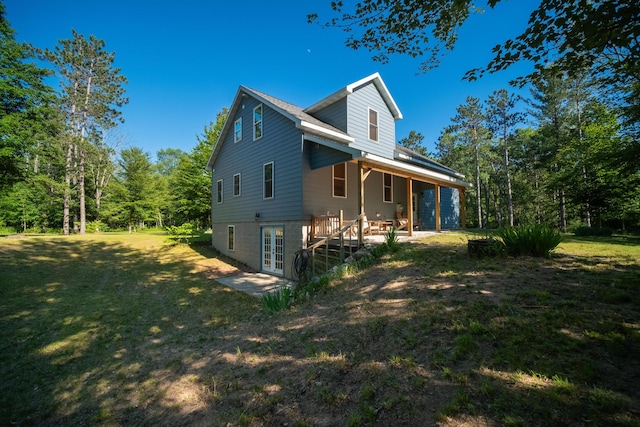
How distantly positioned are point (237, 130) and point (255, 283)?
8398mm

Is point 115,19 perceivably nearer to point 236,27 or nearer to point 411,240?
point 236,27

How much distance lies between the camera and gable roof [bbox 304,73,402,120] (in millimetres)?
11164

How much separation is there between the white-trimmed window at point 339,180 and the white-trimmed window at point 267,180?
2.78 meters

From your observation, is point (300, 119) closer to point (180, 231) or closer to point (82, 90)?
point (180, 231)

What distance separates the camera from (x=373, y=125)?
12.5m

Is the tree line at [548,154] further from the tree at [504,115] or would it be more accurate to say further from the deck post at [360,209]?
the deck post at [360,209]

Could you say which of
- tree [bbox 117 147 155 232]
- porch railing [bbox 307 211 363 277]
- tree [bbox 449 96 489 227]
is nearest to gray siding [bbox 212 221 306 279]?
porch railing [bbox 307 211 363 277]

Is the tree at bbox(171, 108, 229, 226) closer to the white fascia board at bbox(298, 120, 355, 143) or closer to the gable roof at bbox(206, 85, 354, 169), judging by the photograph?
the gable roof at bbox(206, 85, 354, 169)

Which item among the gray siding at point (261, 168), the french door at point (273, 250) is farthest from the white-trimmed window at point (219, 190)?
the french door at point (273, 250)

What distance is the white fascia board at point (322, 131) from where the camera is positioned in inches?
379

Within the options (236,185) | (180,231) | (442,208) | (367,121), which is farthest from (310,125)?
(442,208)

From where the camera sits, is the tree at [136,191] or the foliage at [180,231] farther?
the tree at [136,191]

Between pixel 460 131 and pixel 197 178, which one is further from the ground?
pixel 460 131

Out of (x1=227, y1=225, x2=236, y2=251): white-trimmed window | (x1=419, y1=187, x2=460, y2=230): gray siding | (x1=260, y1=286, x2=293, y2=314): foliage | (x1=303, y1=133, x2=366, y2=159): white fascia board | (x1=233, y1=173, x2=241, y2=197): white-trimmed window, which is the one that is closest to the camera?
(x1=260, y1=286, x2=293, y2=314): foliage
